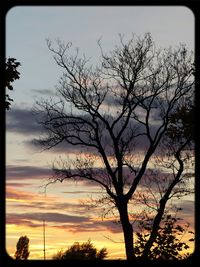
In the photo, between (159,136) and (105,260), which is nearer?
(105,260)

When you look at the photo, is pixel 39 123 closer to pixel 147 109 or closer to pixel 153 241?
pixel 147 109

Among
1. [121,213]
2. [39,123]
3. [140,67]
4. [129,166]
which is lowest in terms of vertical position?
[121,213]

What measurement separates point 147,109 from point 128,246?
5.84 m

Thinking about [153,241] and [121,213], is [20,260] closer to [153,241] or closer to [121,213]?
[153,241]

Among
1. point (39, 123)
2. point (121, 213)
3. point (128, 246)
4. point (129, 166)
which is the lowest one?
point (128, 246)

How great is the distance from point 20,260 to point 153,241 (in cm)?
1414

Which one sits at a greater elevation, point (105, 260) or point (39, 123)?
point (39, 123)

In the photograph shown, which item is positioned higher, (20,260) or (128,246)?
(20,260)

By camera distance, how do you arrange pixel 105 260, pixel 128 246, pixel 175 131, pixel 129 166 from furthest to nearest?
pixel 129 166 → pixel 128 246 → pixel 175 131 → pixel 105 260

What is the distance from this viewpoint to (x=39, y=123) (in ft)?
73.4

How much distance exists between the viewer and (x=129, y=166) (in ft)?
72.5

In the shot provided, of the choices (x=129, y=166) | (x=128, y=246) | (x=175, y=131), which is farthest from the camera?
(x=129, y=166)
